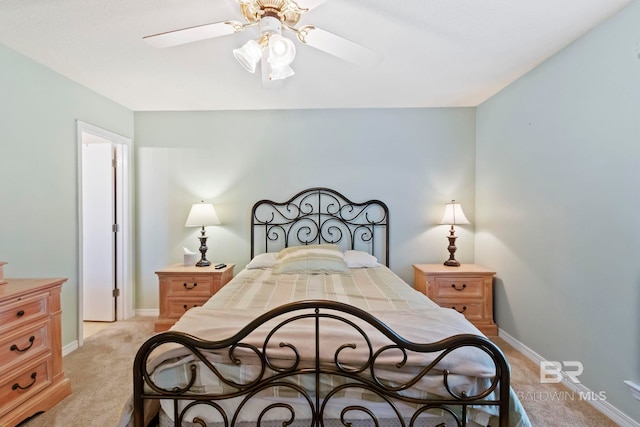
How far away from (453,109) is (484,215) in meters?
1.30

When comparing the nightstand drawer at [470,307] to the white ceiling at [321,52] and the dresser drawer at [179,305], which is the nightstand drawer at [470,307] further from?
the dresser drawer at [179,305]

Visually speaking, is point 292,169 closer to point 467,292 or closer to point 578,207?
point 467,292

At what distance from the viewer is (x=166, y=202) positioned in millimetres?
3463

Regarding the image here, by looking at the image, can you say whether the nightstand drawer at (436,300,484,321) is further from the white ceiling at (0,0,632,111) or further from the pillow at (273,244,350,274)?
the white ceiling at (0,0,632,111)

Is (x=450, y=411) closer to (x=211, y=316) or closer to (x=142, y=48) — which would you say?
(x=211, y=316)

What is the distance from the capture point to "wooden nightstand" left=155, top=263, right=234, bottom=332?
9.64ft

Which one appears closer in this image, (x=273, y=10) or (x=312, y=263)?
(x=273, y=10)

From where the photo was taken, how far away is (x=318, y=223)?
11.2 feet

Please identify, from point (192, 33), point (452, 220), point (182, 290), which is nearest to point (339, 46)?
point (192, 33)

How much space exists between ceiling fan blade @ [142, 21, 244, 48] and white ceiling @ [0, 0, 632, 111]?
337 millimetres

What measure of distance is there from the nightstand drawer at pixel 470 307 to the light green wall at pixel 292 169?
0.58 m

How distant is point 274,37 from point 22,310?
2.16 meters

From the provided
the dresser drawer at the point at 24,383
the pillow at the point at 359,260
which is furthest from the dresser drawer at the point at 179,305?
the pillow at the point at 359,260

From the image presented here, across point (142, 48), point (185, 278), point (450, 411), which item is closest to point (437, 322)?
point (450, 411)
